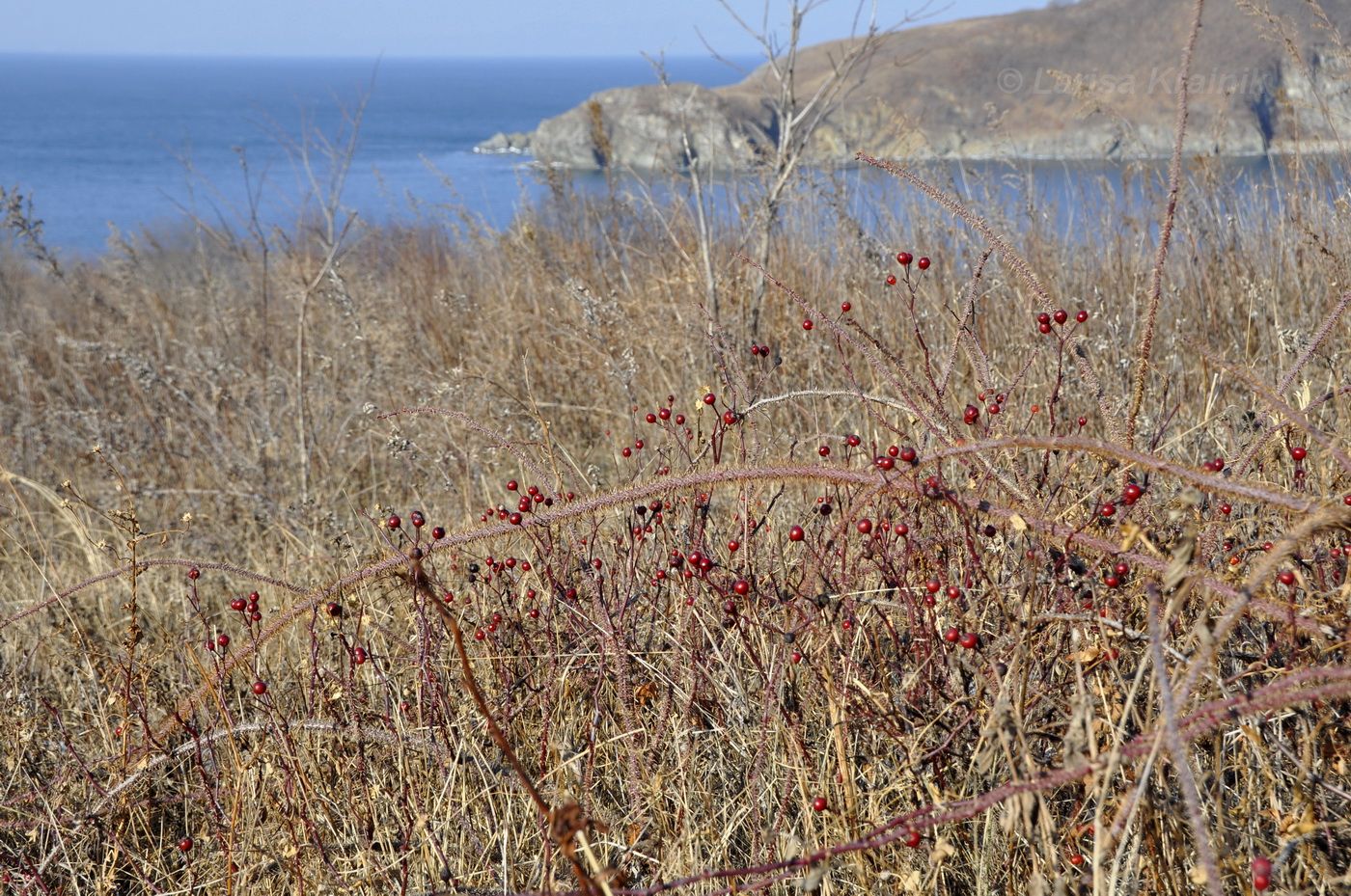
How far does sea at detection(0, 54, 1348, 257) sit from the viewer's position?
15.7 feet

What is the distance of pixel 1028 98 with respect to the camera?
25.1 metres

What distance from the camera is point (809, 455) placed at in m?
2.92

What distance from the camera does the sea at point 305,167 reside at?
480 centimetres

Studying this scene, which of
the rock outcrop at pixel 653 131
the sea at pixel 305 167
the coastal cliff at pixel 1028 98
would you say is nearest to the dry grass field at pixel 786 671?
the sea at pixel 305 167

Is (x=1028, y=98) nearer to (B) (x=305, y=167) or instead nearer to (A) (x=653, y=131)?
(A) (x=653, y=131)

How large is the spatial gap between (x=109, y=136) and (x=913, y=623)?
2935 inches

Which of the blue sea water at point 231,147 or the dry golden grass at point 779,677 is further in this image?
the blue sea water at point 231,147

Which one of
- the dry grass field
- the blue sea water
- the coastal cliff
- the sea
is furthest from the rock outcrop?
the dry grass field

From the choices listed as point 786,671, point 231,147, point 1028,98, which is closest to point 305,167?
point 231,147

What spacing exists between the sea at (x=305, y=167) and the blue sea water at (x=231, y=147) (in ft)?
0.31

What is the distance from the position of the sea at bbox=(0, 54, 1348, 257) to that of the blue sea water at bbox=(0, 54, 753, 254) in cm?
10

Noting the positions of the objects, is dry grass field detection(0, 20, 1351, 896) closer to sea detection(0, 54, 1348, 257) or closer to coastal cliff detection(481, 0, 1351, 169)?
sea detection(0, 54, 1348, 257)

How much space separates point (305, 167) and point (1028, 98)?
23.9m

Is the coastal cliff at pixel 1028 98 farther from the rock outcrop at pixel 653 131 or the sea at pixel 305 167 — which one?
the sea at pixel 305 167
